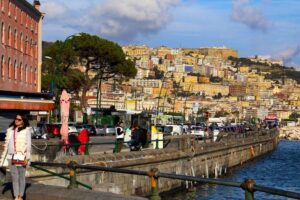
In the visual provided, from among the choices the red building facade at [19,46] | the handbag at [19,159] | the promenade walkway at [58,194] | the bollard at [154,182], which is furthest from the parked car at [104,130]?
the bollard at [154,182]

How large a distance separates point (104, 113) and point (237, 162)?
1888cm

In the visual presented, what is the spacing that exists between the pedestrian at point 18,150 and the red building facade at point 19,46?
47735 millimetres

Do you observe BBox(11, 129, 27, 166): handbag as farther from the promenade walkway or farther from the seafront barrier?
the seafront barrier

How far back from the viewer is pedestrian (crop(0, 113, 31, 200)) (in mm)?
13305

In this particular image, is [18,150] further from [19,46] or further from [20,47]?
[20,47]

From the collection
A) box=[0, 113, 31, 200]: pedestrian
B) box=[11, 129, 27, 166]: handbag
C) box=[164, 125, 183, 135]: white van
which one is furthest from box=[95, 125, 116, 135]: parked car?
box=[11, 129, 27, 166]: handbag

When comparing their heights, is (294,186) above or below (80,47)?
below

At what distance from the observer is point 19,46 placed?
6819 centimetres

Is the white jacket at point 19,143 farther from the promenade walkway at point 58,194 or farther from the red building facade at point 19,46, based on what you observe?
the red building facade at point 19,46

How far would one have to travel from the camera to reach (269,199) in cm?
3088

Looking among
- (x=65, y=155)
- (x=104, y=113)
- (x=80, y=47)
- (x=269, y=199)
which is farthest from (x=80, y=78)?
(x=65, y=155)

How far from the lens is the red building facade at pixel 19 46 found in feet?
202

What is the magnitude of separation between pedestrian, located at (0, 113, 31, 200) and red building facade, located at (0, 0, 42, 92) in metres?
47.7

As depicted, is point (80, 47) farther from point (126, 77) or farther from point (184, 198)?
point (184, 198)
